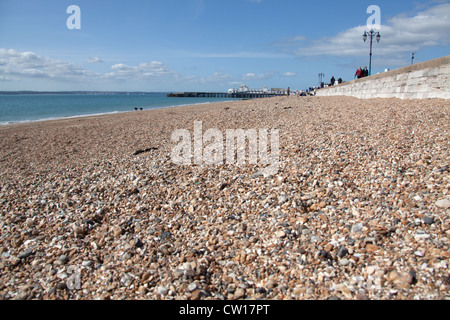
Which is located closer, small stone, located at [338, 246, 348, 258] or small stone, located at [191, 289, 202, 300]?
small stone, located at [191, 289, 202, 300]

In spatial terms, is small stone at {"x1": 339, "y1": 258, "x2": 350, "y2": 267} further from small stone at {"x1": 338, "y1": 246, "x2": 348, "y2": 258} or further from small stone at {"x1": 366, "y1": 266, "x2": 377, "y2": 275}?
small stone at {"x1": 366, "y1": 266, "x2": 377, "y2": 275}

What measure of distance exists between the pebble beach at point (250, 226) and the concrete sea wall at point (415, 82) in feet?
12.0

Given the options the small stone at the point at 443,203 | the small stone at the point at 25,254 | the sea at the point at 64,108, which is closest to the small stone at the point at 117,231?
the small stone at the point at 25,254

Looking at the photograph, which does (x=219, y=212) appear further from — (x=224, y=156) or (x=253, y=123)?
A: (x=253, y=123)

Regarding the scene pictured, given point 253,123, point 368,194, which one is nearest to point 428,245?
point 368,194

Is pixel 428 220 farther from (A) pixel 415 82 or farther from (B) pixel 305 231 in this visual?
(A) pixel 415 82

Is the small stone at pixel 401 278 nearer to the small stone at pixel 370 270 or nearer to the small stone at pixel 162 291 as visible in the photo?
the small stone at pixel 370 270

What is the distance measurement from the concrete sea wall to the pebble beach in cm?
367

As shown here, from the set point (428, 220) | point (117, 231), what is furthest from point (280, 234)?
point (117, 231)

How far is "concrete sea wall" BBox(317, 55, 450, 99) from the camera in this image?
32.7 ft

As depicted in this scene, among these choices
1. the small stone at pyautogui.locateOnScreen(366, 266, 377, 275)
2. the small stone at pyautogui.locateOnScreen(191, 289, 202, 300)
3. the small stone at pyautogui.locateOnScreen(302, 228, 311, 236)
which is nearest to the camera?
the small stone at pyautogui.locateOnScreen(366, 266, 377, 275)

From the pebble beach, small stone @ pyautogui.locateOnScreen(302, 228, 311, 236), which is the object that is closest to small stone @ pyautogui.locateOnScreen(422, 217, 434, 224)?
the pebble beach

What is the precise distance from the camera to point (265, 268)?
128 inches

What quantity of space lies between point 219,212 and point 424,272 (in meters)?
2.67
